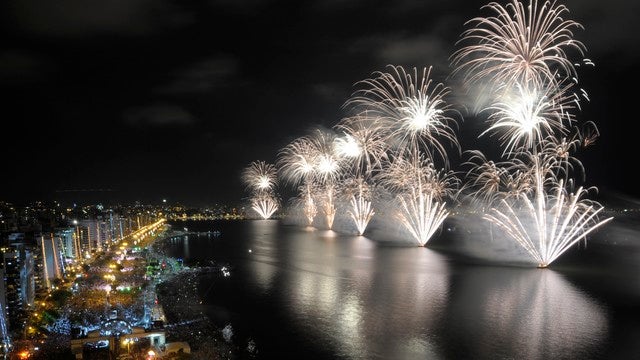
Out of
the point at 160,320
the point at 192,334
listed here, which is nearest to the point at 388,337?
the point at 192,334

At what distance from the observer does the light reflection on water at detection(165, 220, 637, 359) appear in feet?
68.1

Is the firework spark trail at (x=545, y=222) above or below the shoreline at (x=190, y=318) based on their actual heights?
above

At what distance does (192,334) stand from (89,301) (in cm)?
1313

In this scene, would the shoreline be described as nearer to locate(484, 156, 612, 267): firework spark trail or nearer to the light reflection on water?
the light reflection on water

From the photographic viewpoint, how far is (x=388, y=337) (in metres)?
21.9

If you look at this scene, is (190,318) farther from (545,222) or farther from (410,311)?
(545,222)

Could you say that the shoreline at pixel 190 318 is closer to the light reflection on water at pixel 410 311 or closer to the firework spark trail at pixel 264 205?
the light reflection on water at pixel 410 311

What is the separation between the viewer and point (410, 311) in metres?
26.2

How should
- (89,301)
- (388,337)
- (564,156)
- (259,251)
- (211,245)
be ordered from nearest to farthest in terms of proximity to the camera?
(388,337) < (564,156) < (89,301) < (259,251) < (211,245)

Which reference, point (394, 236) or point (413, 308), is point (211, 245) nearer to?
point (394, 236)

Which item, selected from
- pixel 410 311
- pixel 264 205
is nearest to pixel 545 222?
pixel 410 311

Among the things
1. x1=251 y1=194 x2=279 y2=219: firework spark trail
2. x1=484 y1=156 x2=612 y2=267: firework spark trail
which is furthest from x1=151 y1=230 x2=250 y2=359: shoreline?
x1=251 y1=194 x2=279 y2=219: firework spark trail

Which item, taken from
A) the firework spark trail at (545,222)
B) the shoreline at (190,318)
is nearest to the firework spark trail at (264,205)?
the firework spark trail at (545,222)

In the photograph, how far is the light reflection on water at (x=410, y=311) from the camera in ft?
68.1
